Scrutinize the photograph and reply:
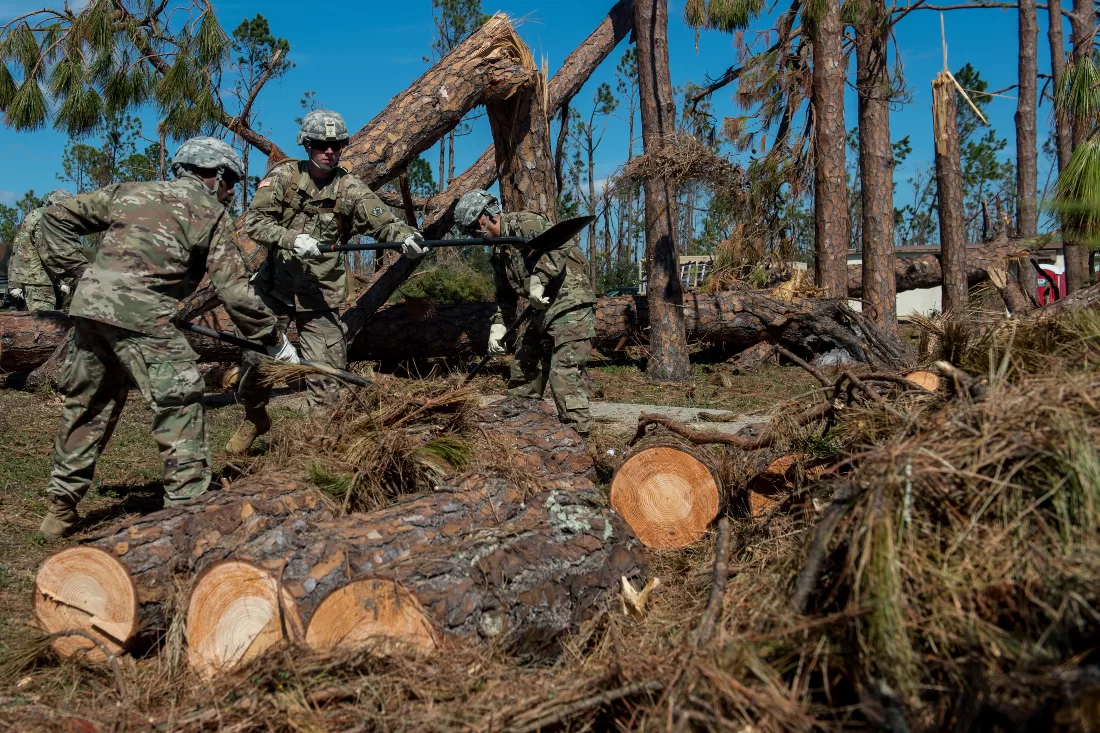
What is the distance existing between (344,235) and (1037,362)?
4.52 metres

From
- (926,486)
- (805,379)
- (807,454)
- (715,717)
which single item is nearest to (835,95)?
(805,379)

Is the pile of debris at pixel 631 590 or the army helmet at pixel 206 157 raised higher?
the army helmet at pixel 206 157

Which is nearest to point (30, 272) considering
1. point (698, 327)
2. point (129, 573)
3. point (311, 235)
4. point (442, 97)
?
point (442, 97)

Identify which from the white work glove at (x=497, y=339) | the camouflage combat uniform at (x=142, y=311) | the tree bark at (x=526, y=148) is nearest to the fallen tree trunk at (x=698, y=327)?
the tree bark at (x=526, y=148)

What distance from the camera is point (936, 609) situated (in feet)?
7.57

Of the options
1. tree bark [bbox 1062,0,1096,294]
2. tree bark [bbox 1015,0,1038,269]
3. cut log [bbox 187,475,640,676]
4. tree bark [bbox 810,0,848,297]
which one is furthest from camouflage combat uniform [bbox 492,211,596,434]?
tree bark [bbox 1015,0,1038,269]

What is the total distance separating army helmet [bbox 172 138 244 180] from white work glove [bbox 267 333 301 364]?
3.05ft

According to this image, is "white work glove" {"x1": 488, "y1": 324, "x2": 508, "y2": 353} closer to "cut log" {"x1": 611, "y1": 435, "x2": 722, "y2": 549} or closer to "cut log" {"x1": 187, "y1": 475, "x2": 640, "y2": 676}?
"cut log" {"x1": 611, "y1": 435, "x2": 722, "y2": 549}

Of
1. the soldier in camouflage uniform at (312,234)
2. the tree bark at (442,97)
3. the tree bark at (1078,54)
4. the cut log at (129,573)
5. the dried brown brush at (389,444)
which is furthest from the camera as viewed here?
the tree bark at (1078,54)

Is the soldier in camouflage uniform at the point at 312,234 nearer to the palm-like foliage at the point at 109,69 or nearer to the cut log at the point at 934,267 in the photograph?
the palm-like foliage at the point at 109,69

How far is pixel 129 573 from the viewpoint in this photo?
3150 mm

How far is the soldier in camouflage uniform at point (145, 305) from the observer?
13.8 feet

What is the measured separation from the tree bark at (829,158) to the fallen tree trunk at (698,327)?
735 mm

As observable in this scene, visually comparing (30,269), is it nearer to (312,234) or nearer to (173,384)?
(312,234)
